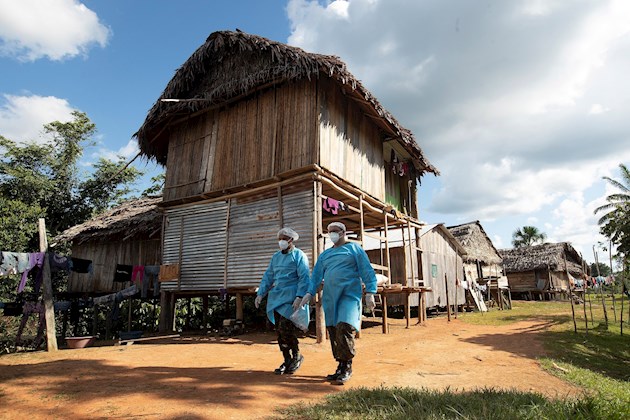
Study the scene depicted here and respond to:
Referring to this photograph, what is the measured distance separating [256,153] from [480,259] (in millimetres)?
18222

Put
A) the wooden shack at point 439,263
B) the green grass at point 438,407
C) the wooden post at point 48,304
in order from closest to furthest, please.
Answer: the green grass at point 438,407 → the wooden post at point 48,304 → the wooden shack at point 439,263

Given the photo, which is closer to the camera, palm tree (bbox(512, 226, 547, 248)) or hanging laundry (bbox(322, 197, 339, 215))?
hanging laundry (bbox(322, 197, 339, 215))

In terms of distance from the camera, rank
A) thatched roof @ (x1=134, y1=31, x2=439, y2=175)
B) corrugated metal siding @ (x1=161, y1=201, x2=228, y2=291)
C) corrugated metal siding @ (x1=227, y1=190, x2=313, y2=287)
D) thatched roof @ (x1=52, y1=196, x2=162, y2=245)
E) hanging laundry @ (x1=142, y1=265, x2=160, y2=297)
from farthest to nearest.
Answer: thatched roof @ (x1=52, y1=196, x2=162, y2=245) → hanging laundry @ (x1=142, y1=265, x2=160, y2=297) → corrugated metal siding @ (x1=161, y1=201, x2=228, y2=291) → thatched roof @ (x1=134, y1=31, x2=439, y2=175) → corrugated metal siding @ (x1=227, y1=190, x2=313, y2=287)

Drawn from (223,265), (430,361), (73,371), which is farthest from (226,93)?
(430,361)

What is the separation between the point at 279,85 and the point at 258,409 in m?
8.39

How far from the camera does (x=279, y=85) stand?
33.2ft

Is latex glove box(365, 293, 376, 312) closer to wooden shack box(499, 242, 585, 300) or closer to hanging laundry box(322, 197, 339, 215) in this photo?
hanging laundry box(322, 197, 339, 215)

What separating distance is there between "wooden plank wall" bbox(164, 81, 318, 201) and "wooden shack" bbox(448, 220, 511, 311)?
14.6m

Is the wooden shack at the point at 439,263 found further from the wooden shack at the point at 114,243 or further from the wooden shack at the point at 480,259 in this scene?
the wooden shack at the point at 114,243

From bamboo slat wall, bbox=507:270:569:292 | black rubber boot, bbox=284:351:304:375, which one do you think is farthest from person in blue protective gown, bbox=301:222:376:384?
bamboo slat wall, bbox=507:270:569:292

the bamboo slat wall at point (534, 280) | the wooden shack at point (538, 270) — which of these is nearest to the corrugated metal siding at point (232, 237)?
the wooden shack at point (538, 270)

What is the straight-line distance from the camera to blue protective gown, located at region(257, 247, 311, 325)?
4.91 meters

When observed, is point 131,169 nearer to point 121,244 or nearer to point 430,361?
point 121,244

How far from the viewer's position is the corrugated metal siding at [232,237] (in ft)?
30.0
